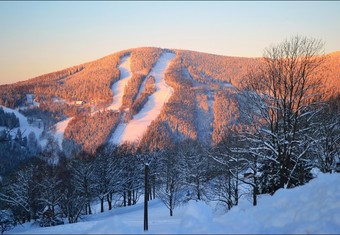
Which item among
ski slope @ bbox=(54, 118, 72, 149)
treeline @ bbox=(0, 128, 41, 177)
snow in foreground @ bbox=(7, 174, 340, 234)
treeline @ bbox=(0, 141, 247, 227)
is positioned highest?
snow in foreground @ bbox=(7, 174, 340, 234)

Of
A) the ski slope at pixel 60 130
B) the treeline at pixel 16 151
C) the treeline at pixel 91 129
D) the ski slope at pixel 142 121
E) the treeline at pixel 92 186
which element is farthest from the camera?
the ski slope at pixel 60 130

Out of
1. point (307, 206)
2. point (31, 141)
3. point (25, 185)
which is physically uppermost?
point (307, 206)

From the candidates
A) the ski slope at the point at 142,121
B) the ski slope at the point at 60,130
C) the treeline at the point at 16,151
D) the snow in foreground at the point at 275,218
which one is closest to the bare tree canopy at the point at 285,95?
the snow in foreground at the point at 275,218

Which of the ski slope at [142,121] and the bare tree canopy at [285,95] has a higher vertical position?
the bare tree canopy at [285,95]

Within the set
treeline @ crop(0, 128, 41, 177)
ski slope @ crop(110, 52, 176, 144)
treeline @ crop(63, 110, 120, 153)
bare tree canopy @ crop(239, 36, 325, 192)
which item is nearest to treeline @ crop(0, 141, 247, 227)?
bare tree canopy @ crop(239, 36, 325, 192)

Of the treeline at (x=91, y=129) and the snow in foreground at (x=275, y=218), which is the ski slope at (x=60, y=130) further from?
the snow in foreground at (x=275, y=218)

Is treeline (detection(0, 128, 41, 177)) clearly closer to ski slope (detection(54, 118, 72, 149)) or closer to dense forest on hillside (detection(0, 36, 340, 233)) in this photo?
dense forest on hillside (detection(0, 36, 340, 233))

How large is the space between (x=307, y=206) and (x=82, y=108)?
619 feet

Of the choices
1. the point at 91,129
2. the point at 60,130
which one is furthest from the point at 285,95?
the point at 60,130

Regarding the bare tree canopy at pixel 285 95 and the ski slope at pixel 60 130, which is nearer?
the bare tree canopy at pixel 285 95

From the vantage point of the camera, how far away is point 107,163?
42562mm

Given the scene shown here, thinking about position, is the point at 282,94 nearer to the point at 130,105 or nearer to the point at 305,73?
the point at 305,73

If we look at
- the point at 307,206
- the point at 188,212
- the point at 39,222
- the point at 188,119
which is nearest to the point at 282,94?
the point at 307,206

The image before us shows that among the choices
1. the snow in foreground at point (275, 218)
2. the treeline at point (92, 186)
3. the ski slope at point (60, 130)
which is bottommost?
the ski slope at point (60, 130)
